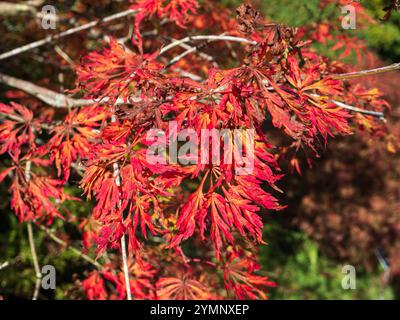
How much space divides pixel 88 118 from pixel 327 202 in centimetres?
321

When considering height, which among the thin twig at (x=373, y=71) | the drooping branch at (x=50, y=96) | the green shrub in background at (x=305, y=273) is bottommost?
the green shrub in background at (x=305, y=273)

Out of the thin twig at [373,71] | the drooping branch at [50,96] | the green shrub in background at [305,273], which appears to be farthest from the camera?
the green shrub in background at [305,273]

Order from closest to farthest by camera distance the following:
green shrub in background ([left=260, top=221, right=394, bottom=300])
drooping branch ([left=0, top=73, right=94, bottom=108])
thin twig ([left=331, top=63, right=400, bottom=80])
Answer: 1. thin twig ([left=331, top=63, right=400, bottom=80])
2. drooping branch ([left=0, top=73, right=94, bottom=108])
3. green shrub in background ([left=260, top=221, right=394, bottom=300])

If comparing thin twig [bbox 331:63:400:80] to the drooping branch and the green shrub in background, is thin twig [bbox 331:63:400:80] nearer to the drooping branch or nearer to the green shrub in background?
the drooping branch

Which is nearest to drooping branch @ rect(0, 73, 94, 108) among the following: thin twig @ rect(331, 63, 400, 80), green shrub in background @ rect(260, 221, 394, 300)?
thin twig @ rect(331, 63, 400, 80)

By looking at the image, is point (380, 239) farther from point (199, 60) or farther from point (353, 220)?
point (199, 60)

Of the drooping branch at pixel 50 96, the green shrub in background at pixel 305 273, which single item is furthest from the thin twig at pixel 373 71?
the green shrub in background at pixel 305 273

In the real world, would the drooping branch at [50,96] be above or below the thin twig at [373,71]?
above

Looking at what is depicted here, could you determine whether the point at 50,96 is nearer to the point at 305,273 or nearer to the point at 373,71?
the point at 373,71

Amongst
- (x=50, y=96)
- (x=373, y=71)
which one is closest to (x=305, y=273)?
(x=50, y=96)

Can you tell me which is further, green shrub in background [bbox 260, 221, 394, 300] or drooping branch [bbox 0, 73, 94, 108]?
green shrub in background [bbox 260, 221, 394, 300]

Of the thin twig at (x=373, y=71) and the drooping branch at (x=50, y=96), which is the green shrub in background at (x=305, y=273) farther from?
the thin twig at (x=373, y=71)

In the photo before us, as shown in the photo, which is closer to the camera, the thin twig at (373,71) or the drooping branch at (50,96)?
the thin twig at (373,71)

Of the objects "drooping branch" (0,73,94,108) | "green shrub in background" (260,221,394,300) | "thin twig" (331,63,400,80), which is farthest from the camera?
"green shrub in background" (260,221,394,300)
